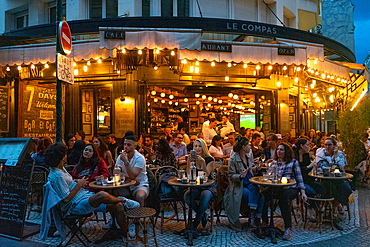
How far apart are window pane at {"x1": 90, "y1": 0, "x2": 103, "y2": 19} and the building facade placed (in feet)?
0.14

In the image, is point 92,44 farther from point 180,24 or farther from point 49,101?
point 49,101

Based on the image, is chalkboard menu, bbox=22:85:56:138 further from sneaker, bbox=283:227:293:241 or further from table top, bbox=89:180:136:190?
sneaker, bbox=283:227:293:241

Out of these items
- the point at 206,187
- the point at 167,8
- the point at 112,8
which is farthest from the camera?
the point at 112,8

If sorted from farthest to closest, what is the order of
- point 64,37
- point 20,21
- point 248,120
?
point 248,120 < point 20,21 < point 64,37

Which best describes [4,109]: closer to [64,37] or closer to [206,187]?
[64,37]

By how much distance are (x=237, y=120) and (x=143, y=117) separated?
26.5 feet

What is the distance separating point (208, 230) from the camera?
560 centimetres

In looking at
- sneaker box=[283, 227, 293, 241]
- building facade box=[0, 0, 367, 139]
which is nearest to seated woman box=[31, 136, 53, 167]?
building facade box=[0, 0, 367, 139]

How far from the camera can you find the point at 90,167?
5.74 meters

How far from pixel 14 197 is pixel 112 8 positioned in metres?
10.5

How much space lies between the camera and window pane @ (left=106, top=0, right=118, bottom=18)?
13180 millimetres

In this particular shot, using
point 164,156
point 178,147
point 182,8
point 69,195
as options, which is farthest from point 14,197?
point 182,8

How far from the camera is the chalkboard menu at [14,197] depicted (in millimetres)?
4679

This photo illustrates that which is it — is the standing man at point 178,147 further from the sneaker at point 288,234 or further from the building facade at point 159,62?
the sneaker at point 288,234
